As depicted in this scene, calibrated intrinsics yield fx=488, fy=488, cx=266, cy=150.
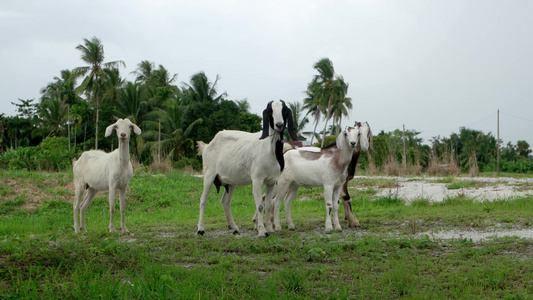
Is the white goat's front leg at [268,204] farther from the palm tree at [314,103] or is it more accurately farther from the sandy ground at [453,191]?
the palm tree at [314,103]

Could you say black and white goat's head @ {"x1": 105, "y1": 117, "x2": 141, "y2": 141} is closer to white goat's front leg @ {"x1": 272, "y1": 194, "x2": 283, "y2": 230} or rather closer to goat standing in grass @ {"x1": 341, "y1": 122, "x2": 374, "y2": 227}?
white goat's front leg @ {"x1": 272, "y1": 194, "x2": 283, "y2": 230}

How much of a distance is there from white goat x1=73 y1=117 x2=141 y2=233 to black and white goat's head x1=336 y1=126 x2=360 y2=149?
3.89 metres

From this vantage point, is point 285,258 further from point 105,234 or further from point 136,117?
point 136,117

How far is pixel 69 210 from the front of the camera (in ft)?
50.1

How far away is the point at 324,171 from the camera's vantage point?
9.58m

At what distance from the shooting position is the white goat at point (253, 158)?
8.17 metres

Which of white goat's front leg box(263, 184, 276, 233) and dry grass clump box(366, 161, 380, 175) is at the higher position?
dry grass clump box(366, 161, 380, 175)

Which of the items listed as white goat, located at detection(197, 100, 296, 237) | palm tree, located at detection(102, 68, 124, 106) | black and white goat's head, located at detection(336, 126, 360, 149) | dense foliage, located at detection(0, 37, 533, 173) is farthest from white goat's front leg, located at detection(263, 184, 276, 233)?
palm tree, located at detection(102, 68, 124, 106)

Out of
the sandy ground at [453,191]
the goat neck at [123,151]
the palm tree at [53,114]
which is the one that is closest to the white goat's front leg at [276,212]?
the goat neck at [123,151]

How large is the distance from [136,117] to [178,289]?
4502 centimetres

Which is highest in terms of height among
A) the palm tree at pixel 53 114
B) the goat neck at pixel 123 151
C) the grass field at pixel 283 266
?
the palm tree at pixel 53 114

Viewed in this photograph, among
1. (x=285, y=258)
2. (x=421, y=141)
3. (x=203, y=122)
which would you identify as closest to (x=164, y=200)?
(x=285, y=258)

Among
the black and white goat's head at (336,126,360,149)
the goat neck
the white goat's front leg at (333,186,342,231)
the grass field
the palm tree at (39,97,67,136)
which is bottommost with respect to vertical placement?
the grass field

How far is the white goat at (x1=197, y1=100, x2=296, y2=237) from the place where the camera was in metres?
8.17
